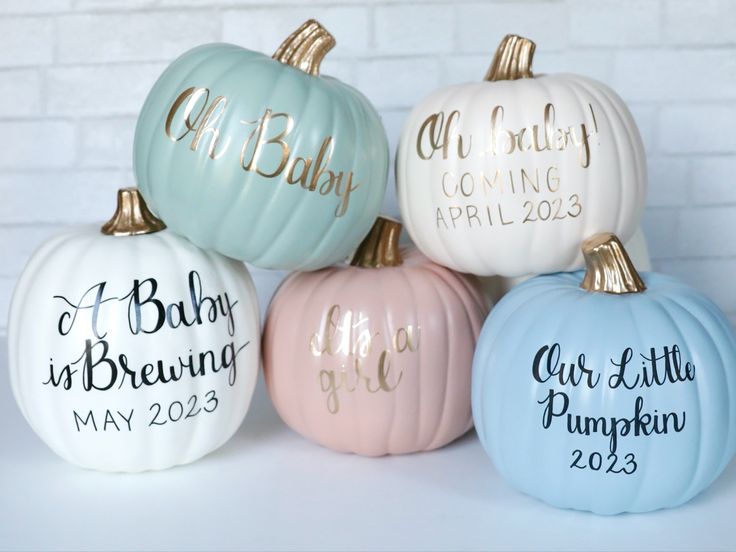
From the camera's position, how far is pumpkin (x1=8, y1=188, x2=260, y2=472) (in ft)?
3.93

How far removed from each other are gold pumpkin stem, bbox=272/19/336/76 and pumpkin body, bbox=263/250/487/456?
28 cm

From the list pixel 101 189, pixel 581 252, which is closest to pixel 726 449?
pixel 581 252

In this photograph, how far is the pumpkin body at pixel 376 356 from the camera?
127cm

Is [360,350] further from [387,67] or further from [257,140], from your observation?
[387,67]

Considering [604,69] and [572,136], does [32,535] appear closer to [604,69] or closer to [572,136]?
[572,136]

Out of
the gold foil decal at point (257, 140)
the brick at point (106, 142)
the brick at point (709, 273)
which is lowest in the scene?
the brick at point (709, 273)

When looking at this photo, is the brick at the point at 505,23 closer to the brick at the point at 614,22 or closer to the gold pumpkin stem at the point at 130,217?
the brick at the point at 614,22

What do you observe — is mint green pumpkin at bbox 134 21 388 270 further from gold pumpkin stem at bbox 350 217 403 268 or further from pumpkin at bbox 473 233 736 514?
pumpkin at bbox 473 233 736 514

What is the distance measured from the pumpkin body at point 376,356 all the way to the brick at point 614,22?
652 mm

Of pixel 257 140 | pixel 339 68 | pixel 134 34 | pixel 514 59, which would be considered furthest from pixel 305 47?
pixel 134 34

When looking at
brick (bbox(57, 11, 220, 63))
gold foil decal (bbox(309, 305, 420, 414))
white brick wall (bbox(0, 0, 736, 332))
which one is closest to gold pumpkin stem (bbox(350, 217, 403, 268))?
gold foil decal (bbox(309, 305, 420, 414))

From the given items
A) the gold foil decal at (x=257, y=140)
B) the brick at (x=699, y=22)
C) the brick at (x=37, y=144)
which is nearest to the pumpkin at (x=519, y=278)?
the gold foil decal at (x=257, y=140)

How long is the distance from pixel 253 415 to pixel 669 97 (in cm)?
95

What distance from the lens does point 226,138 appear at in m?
1.16
